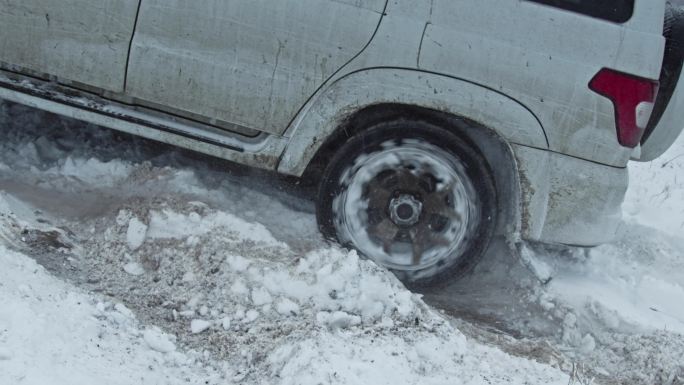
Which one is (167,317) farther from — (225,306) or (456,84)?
(456,84)

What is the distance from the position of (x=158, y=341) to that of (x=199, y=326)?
231mm

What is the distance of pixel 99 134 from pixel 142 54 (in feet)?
3.90

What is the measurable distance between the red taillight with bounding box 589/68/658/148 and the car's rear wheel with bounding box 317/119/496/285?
2.27 ft

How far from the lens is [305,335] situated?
3.17 meters

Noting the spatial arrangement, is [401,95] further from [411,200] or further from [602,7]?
[602,7]

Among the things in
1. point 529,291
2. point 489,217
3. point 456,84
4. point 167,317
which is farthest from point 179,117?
point 529,291

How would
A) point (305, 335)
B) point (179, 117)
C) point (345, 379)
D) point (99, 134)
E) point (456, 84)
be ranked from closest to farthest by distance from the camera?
point (345, 379) < point (305, 335) < point (456, 84) < point (179, 117) < point (99, 134)

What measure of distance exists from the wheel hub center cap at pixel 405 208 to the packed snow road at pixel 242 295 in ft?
1.27

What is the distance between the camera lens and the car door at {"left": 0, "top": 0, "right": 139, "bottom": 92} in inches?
152

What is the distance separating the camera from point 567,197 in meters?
3.93

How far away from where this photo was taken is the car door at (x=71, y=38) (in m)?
3.86

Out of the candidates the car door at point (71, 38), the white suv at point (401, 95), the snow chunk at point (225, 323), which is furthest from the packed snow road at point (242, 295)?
the car door at point (71, 38)

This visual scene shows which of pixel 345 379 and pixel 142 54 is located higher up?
pixel 142 54

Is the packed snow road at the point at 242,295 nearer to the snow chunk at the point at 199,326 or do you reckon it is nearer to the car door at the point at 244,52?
the snow chunk at the point at 199,326
